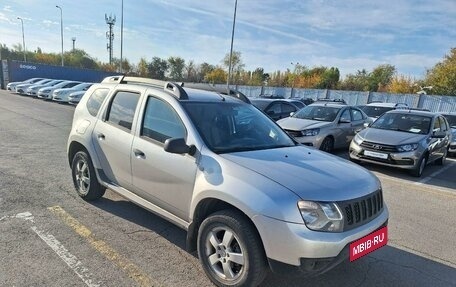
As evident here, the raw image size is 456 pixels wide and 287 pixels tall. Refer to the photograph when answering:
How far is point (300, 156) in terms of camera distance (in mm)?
3371

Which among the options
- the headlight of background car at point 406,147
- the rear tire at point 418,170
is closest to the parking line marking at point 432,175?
the rear tire at point 418,170

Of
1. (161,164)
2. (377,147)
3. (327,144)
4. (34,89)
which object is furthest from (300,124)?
(34,89)

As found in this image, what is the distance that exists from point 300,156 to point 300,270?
3.92ft

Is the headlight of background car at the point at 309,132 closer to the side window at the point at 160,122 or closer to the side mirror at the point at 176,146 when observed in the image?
the side window at the point at 160,122

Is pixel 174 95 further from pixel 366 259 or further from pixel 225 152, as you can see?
pixel 366 259

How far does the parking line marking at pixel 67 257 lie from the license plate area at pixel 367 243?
2.13m

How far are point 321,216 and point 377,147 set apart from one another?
5.91 m

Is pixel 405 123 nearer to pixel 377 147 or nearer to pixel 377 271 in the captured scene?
pixel 377 147

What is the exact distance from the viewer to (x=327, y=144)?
9672mm

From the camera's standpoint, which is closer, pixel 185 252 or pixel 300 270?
pixel 300 270

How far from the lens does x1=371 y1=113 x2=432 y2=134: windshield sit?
8.50 m

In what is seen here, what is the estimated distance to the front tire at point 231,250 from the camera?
8.66 ft

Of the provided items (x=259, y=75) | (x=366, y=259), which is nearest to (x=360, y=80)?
(x=259, y=75)

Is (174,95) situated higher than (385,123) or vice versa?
(174,95)
